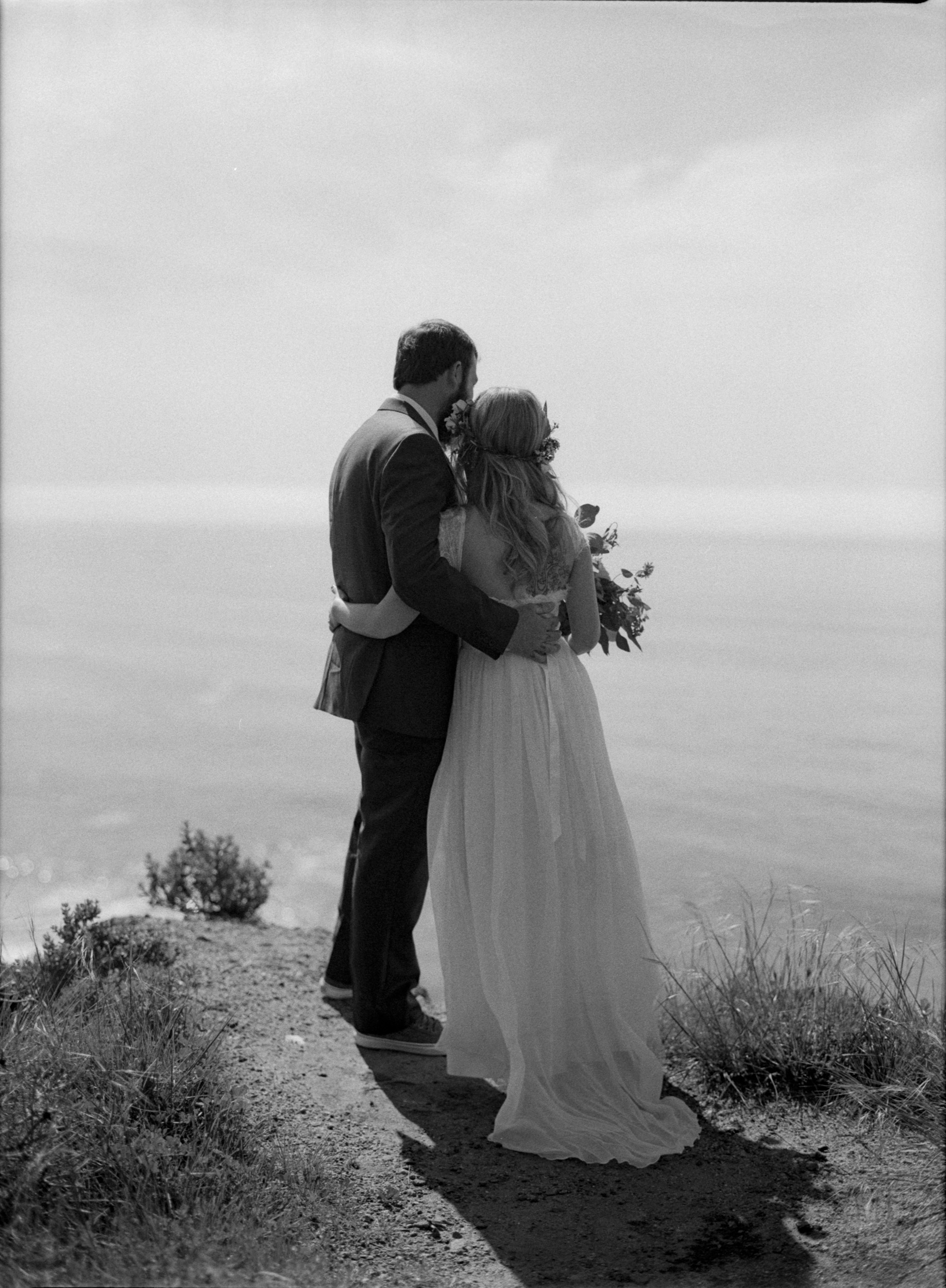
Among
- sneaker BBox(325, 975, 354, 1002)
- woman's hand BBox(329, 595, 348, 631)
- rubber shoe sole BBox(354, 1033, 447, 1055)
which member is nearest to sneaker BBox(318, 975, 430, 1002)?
sneaker BBox(325, 975, 354, 1002)

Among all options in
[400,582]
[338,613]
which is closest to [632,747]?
[338,613]

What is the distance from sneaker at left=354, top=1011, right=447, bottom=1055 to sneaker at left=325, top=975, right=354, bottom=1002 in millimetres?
422

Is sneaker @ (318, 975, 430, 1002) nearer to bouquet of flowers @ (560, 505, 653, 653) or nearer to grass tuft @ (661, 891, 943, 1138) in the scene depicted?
grass tuft @ (661, 891, 943, 1138)

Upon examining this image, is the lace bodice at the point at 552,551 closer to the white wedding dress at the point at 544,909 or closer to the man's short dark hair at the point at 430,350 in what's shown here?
the white wedding dress at the point at 544,909

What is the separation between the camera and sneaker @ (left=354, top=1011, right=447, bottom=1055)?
178 inches

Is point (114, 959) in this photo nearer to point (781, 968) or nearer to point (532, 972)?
point (532, 972)

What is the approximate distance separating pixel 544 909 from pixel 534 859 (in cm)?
16

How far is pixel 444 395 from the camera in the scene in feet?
13.8

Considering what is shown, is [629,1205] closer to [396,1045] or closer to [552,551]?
[396,1045]

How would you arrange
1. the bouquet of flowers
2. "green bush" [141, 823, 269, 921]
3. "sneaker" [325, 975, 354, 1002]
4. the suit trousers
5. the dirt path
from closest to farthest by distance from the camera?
the dirt path < the suit trousers < the bouquet of flowers < "sneaker" [325, 975, 354, 1002] < "green bush" [141, 823, 269, 921]

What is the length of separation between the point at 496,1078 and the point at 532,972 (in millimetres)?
453

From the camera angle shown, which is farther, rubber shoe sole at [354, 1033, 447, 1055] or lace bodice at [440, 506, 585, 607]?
rubber shoe sole at [354, 1033, 447, 1055]

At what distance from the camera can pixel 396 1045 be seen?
4523 mm

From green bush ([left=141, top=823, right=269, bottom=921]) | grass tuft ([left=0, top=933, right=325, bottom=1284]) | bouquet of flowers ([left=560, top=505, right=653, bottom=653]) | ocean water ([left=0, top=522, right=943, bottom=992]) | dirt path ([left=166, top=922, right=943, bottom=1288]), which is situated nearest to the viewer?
grass tuft ([left=0, top=933, right=325, bottom=1284])
